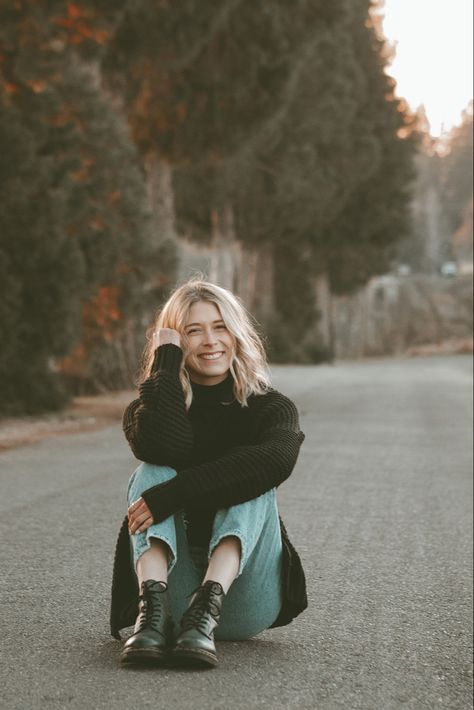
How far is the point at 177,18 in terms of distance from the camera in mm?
17156

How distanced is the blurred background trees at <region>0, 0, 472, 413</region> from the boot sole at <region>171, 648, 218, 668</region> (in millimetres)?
10357

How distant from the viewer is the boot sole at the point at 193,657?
3.91 metres

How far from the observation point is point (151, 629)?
A: 3.96 m

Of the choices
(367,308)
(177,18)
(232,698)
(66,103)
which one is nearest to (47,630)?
(232,698)

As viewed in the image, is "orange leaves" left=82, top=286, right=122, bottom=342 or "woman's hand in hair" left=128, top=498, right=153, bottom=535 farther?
"orange leaves" left=82, top=286, right=122, bottom=342

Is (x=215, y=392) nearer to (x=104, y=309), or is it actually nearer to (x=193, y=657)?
(x=193, y=657)

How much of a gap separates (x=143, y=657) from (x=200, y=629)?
206 mm

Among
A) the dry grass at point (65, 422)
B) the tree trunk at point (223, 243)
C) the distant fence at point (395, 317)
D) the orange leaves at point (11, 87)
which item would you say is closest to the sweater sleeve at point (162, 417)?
the dry grass at point (65, 422)

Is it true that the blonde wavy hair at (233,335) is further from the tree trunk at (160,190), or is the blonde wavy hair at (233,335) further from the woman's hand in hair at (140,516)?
the tree trunk at (160,190)

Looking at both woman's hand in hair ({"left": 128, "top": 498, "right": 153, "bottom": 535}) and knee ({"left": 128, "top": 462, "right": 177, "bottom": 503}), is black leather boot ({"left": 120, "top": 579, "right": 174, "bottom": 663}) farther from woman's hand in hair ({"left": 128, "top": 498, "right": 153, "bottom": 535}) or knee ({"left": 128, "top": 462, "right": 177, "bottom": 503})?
knee ({"left": 128, "top": 462, "right": 177, "bottom": 503})

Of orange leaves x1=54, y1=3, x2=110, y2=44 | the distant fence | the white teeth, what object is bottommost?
the distant fence

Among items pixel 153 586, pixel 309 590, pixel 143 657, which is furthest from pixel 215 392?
pixel 309 590

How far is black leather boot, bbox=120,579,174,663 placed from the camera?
3920 millimetres

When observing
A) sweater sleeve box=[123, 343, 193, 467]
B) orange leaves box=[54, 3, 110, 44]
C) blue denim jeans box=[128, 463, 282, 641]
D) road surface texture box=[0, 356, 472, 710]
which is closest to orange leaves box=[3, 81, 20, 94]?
orange leaves box=[54, 3, 110, 44]
